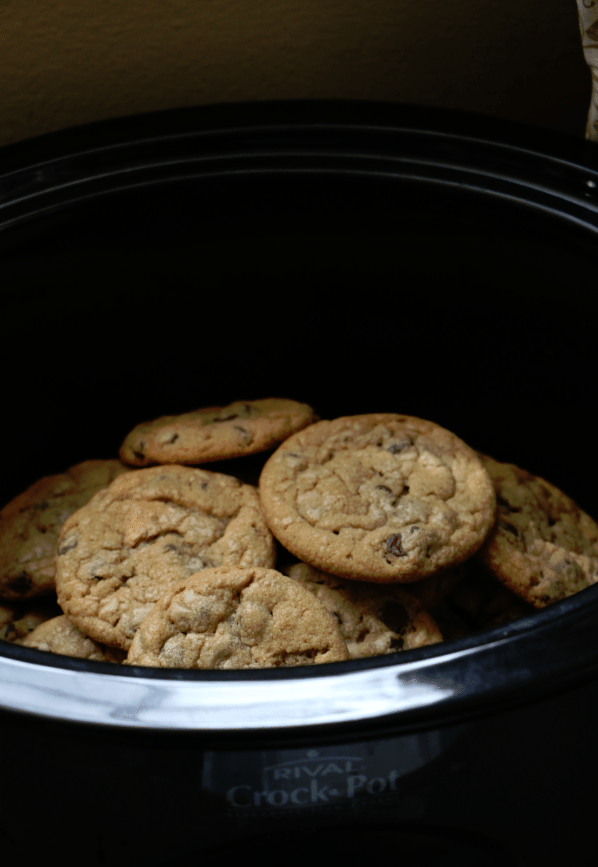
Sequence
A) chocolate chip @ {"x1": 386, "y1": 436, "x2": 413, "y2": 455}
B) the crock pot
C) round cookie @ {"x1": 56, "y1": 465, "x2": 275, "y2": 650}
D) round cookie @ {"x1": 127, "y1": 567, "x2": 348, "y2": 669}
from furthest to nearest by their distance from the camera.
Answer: chocolate chip @ {"x1": 386, "y1": 436, "x2": 413, "y2": 455}, round cookie @ {"x1": 56, "y1": 465, "x2": 275, "y2": 650}, round cookie @ {"x1": 127, "y1": 567, "x2": 348, "y2": 669}, the crock pot

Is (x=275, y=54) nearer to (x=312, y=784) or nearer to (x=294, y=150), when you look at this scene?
(x=294, y=150)

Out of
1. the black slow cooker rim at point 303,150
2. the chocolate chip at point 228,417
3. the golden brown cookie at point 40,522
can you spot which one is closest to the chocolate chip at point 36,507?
the golden brown cookie at point 40,522

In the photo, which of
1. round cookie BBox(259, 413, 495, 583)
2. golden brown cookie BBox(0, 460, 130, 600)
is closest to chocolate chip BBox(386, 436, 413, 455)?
round cookie BBox(259, 413, 495, 583)

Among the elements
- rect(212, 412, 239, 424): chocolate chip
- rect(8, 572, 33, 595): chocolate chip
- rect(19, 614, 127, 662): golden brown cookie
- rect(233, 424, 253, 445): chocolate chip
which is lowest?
rect(19, 614, 127, 662): golden brown cookie

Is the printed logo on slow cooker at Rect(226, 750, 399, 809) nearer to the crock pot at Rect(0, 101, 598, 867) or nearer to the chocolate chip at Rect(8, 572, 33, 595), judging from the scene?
the crock pot at Rect(0, 101, 598, 867)

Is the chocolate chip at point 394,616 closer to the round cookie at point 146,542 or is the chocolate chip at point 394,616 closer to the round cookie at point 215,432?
the round cookie at point 146,542

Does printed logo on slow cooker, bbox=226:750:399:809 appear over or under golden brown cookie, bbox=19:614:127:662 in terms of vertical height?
under
